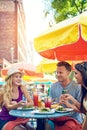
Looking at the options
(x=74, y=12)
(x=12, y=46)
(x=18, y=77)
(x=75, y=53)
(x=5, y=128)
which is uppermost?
(x=12, y=46)

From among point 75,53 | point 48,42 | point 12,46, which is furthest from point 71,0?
point 12,46

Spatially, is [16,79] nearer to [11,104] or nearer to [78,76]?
[11,104]

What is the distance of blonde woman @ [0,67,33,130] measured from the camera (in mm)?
5180

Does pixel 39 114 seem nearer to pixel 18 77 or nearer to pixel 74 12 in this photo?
pixel 18 77

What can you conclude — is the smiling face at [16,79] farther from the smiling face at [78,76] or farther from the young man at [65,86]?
the smiling face at [78,76]

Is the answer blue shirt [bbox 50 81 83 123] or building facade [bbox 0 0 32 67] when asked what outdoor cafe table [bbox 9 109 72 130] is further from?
building facade [bbox 0 0 32 67]

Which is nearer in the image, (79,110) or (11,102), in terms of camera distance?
(79,110)

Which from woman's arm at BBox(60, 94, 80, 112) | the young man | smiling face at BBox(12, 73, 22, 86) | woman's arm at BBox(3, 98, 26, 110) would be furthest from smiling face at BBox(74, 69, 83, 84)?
smiling face at BBox(12, 73, 22, 86)

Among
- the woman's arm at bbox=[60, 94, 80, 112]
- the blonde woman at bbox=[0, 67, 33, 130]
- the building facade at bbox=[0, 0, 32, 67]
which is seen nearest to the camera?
the woman's arm at bbox=[60, 94, 80, 112]

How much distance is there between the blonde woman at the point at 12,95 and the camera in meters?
5.18

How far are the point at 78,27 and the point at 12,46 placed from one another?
4904 centimetres

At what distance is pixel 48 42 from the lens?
210 inches

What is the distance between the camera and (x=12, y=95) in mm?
5410

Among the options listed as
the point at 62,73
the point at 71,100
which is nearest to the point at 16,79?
the point at 62,73
